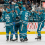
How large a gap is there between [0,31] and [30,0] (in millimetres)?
2998

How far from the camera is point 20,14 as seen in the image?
599 centimetres

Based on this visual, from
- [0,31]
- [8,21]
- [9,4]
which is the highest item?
[9,4]

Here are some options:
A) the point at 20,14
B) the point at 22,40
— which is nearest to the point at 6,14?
the point at 20,14

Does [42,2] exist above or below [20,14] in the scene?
above

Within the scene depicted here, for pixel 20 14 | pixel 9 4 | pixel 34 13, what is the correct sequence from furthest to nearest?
pixel 34 13, pixel 9 4, pixel 20 14

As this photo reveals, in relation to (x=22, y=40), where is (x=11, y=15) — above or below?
above

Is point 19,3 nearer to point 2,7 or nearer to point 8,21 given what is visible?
point 8,21

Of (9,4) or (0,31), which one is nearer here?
(9,4)

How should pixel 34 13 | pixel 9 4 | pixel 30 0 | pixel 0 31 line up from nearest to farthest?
pixel 9 4 → pixel 34 13 → pixel 0 31 → pixel 30 0

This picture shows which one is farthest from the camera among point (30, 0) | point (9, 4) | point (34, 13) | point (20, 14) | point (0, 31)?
point (30, 0)

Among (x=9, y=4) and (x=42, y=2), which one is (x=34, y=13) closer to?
(x=9, y=4)

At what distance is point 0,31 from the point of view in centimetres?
960

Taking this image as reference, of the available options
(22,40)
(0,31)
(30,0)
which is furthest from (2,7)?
(22,40)

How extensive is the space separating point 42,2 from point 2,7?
282 centimetres
